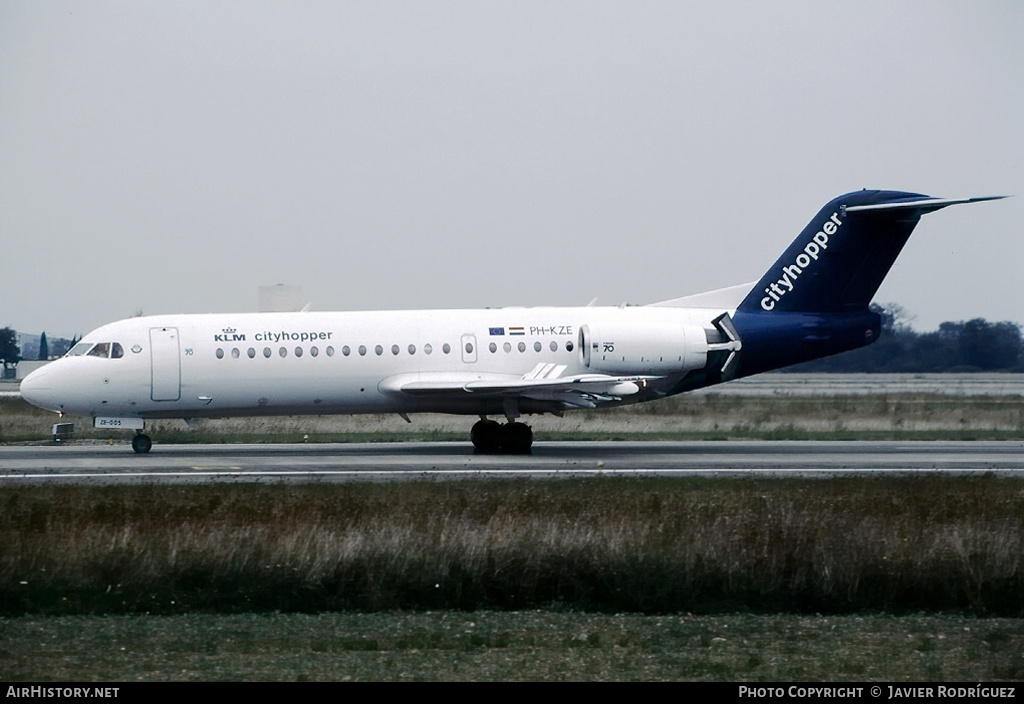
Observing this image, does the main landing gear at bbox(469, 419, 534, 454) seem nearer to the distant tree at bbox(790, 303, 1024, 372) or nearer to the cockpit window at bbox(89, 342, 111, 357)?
the cockpit window at bbox(89, 342, 111, 357)

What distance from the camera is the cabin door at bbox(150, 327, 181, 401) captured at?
26.0 metres

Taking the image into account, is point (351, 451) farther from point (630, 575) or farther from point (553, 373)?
point (630, 575)

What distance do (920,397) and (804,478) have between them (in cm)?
2944

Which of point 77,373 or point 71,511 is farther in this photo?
point 77,373

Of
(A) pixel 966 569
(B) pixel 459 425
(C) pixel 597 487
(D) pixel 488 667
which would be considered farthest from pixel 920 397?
(D) pixel 488 667

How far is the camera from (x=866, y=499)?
16.0 metres

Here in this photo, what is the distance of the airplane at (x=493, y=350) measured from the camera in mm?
26062

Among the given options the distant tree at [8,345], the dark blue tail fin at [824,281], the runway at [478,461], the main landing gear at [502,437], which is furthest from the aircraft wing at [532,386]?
the distant tree at [8,345]

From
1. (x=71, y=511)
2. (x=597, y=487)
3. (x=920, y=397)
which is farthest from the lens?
(x=920, y=397)

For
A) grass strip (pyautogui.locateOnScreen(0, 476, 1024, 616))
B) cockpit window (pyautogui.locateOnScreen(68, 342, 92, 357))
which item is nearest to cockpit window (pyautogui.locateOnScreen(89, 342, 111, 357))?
cockpit window (pyautogui.locateOnScreen(68, 342, 92, 357))

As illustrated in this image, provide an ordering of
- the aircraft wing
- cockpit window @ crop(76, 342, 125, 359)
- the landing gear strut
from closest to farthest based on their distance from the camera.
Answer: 1. the aircraft wing
2. cockpit window @ crop(76, 342, 125, 359)
3. the landing gear strut

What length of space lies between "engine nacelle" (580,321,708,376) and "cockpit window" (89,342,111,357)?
416 inches

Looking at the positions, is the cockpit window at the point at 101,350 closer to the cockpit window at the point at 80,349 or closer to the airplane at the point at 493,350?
the airplane at the point at 493,350

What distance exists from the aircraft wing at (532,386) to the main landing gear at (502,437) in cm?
75
